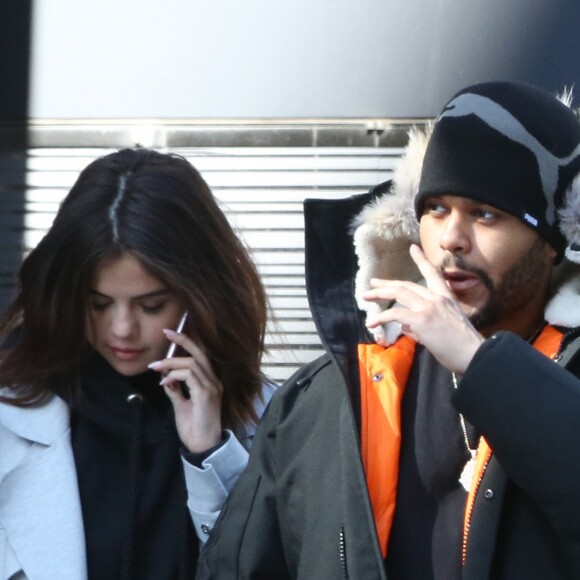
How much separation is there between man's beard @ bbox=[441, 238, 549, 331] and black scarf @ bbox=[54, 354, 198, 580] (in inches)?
37.2

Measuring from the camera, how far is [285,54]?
4582mm

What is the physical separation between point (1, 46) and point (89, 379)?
1.76 meters

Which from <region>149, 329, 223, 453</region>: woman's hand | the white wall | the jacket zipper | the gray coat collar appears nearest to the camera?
the jacket zipper

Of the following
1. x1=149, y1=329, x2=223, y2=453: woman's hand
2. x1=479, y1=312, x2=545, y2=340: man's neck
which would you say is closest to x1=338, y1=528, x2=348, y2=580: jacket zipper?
x1=479, y1=312, x2=545, y2=340: man's neck

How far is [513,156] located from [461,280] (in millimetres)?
271

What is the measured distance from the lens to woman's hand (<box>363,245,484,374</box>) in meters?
2.43

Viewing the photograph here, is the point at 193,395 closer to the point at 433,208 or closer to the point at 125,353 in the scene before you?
the point at 125,353

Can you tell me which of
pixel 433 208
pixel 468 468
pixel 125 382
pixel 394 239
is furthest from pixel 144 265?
pixel 468 468

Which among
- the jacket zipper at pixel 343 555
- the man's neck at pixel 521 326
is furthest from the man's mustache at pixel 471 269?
the jacket zipper at pixel 343 555

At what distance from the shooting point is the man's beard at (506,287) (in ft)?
8.61

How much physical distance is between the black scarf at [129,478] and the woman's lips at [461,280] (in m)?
0.94

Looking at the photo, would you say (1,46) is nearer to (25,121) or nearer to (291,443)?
(25,121)

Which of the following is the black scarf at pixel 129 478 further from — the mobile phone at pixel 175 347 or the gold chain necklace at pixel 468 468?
the gold chain necklace at pixel 468 468

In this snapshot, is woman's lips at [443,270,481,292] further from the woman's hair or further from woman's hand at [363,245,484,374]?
the woman's hair
